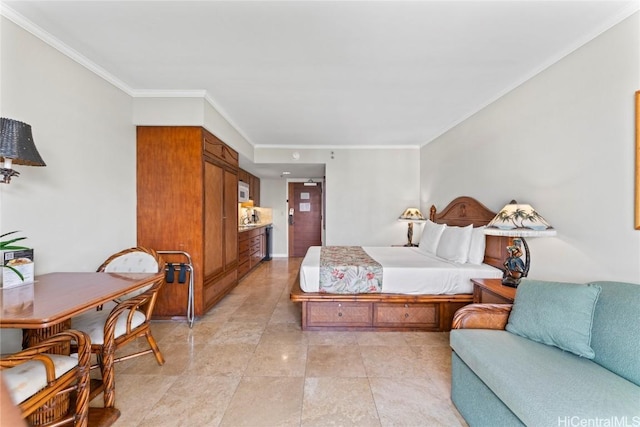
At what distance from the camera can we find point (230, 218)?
4.05 m

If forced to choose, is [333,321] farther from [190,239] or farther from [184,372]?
[190,239]

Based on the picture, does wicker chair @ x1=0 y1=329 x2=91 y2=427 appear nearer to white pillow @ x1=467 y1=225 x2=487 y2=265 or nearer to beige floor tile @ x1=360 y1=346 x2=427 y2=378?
beige floor tile @ x1=360 y1=346 x2=427 y2=378

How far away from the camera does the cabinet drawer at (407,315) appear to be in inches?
111

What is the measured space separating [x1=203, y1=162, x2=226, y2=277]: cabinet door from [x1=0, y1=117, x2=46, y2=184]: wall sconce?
1591 millimetres

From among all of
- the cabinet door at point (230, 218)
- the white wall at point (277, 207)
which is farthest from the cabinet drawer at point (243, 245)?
the white wall at point (277, 207)

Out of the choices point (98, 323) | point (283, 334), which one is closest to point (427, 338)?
point (283, 334)

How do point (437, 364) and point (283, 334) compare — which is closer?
point (437, 364)

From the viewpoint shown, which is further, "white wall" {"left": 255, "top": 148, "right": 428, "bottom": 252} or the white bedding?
"white wall" {"left": 255, "top": 148, "right": 428, "bottom": 252}

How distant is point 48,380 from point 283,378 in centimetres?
134

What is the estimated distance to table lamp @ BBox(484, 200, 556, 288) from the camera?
6.98ft

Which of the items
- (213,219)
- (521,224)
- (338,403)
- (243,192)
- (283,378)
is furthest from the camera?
(243,192)

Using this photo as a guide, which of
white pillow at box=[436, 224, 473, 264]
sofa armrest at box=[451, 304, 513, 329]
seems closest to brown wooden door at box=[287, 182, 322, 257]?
white pillow at box=[436, 224, 473, 264]

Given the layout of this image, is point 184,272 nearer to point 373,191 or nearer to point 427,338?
point 427,338

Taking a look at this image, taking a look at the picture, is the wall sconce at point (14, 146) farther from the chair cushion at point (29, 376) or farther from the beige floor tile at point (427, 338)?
the beige floor tile at point (427, 338)
